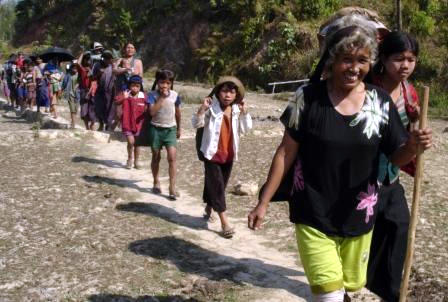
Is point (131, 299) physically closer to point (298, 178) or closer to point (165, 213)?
point (298, 178)

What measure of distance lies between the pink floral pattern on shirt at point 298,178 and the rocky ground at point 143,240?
124 centimetres

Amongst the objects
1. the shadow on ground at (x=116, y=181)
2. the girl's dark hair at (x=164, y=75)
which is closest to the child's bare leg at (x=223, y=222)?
the shadow on ground at (x=116, y=181)

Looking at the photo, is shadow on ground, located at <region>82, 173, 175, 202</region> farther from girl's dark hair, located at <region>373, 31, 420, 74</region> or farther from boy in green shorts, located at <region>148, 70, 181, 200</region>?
girl's dark hair, located at <region>373, 31, 420, 74</region>

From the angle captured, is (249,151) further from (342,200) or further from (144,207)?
(342,200)

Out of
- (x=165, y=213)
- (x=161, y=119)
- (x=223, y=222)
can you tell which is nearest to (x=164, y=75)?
(x=161, y=119)

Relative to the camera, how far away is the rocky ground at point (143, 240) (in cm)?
433

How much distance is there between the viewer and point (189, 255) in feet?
16.6

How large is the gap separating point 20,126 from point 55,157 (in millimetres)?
6044

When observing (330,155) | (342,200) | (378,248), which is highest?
(330,155)

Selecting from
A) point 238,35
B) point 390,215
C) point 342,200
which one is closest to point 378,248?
point 390,215

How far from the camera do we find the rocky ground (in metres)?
4.33

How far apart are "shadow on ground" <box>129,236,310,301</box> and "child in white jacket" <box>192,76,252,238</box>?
0.58 metres

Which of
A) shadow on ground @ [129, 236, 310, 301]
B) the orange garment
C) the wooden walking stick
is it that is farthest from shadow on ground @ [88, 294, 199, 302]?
the orange garment

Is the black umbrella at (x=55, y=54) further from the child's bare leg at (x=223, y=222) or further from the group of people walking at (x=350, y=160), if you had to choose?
the group of people walking at (x=350, y=160)
